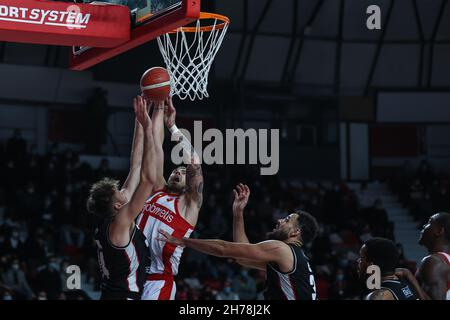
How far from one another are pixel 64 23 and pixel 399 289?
2931mm

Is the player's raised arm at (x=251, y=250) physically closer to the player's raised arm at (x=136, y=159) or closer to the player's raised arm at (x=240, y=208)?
the player's raised arm at (x=240, y=208)

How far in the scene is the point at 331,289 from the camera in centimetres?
1361

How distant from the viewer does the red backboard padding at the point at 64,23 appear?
5.71 meters

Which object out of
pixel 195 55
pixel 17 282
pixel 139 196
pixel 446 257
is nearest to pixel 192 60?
pixel 195 55

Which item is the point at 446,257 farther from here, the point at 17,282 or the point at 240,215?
the point at 17,282

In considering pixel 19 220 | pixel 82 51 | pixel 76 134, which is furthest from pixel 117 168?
pixel 82 51

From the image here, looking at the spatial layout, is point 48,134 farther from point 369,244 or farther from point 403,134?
point 369,244

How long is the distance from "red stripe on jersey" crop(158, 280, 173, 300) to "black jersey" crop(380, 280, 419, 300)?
184 centimetres

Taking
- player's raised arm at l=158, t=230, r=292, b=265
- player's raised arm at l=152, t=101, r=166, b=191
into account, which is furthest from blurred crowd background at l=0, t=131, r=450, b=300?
player's raised arm at l=158, t=230, r=292, b=265

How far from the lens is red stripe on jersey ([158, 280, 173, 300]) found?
6125mm

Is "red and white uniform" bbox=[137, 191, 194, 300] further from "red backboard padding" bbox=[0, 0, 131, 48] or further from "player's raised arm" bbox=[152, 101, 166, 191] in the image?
"red backboard padding" bbox=[0, 0, 131, 48]

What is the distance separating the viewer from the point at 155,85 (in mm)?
6117

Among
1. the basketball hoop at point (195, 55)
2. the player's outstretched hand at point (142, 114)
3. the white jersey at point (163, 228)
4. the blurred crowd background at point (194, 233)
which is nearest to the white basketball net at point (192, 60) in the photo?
the basketball hoop at point (195, 55)
